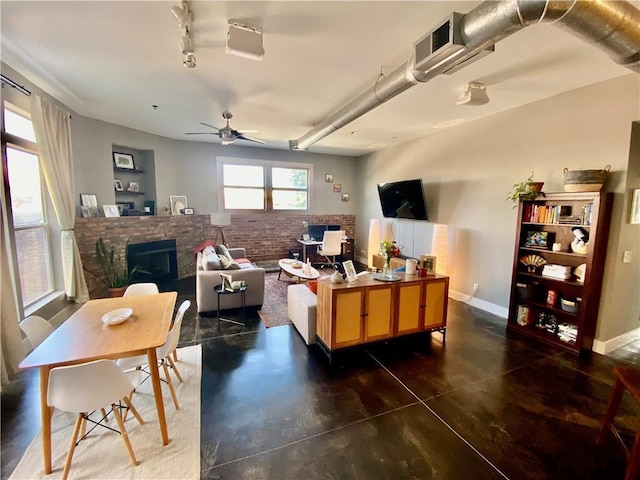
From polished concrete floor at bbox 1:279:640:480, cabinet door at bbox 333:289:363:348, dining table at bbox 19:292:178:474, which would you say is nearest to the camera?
dining table at bbox 19:292:178:474

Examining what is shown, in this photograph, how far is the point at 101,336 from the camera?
70.4 inches

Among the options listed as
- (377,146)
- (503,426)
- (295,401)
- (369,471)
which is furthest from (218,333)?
(377,146)

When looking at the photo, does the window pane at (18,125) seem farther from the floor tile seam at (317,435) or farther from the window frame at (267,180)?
the floor tile seam at (317,435)

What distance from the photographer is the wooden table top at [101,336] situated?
1.56 m

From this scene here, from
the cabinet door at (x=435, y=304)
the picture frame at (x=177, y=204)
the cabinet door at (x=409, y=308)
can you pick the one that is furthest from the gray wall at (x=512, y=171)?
the picture frame at (x=177, y=204)

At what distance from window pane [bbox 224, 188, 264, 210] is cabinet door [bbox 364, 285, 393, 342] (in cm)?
471

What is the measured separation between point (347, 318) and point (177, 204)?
4.79 m

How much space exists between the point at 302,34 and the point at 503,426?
3.31 metres

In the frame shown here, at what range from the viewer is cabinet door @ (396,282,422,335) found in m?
2.96

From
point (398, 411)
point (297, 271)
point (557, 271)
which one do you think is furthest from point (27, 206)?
point (557, 271)

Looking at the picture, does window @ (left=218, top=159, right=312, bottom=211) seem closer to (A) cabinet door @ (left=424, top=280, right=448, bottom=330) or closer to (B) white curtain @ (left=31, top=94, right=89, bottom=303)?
(B) white curtain @ (left=31, top=94, right=89, bottom=303)

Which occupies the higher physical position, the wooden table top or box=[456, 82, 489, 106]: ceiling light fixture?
box=[456, 82, 489, 106]: ceiling light fixture

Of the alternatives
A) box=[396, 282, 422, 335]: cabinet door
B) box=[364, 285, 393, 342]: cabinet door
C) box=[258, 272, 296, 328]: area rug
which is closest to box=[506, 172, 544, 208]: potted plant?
box=[396, 282, 422, 335]: cabinet door

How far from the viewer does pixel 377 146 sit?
6.30 meters
